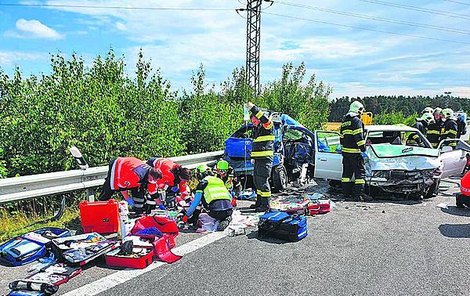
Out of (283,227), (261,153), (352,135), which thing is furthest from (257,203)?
(352,135)

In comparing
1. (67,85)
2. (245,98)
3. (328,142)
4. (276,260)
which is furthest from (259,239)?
(245,98)

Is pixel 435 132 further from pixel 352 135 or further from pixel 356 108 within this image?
pixel 352 135

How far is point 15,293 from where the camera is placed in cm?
386

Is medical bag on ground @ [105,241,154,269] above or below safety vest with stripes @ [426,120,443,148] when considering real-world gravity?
below

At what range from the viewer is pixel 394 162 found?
8398 millimetres

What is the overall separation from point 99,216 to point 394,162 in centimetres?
587

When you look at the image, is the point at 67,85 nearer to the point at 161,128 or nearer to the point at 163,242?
the point at 161,128

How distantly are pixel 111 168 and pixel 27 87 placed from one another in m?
3.66

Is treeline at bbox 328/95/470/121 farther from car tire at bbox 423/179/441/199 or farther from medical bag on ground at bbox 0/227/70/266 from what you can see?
medical bag on ground at bbox 0/227/70/266

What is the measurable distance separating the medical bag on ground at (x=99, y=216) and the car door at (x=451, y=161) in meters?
A: 7.52

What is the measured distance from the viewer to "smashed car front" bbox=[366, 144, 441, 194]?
326 inches

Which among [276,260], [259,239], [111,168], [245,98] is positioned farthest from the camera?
[245,98]

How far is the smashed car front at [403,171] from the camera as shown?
8281 millimetres

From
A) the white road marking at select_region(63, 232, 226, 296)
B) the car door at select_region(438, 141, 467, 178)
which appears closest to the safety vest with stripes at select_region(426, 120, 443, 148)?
the car door at select_region(438, 141, 467, 178)
